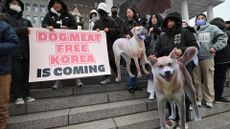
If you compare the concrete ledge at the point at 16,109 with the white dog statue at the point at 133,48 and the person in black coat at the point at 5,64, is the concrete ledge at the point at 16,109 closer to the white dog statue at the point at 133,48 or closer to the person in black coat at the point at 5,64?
the person in black coat at the point at 5,64

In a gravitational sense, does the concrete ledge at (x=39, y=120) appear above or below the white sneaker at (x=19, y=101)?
below

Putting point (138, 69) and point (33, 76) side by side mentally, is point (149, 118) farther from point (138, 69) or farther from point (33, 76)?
point (33, 76)

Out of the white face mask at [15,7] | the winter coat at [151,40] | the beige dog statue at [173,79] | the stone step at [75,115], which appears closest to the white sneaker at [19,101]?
the stone step at [75,115]

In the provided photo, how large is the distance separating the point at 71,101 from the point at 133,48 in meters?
1.56

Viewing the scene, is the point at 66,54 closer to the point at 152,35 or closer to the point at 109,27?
the point at 109,27

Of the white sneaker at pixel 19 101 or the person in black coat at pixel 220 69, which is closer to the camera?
the white sneaker at pixel 19 101

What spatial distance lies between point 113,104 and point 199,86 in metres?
1.82

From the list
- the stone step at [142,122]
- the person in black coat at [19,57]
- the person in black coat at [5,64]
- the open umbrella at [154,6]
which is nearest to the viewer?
the person in black coat at [5,64]

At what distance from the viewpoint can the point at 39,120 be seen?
3721 millimetres

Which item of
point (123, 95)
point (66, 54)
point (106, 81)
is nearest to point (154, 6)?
point (106, 81)

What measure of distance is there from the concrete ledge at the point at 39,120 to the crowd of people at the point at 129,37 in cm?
30

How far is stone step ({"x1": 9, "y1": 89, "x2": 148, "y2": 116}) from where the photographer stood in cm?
405

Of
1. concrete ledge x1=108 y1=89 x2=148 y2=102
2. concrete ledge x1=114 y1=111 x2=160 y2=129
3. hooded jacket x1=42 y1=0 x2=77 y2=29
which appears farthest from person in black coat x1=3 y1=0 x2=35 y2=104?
concrete ledge x1=114 y1=111 x2=160 y2=129

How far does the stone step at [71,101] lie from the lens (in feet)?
13.3
